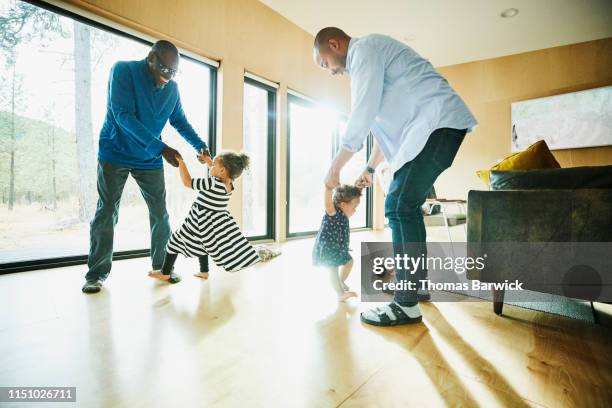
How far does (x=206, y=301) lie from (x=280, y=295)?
38 centimetres

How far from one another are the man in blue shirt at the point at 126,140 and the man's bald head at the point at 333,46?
0.94 metres

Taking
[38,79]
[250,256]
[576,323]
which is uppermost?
[38,79]

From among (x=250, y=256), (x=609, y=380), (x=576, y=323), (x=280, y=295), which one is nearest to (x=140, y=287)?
(x=250, y=256)

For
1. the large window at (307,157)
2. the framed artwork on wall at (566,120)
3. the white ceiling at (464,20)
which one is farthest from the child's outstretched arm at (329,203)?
the framed artwork on wall at (566,120)

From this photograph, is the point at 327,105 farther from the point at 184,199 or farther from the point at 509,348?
the point at 509,348

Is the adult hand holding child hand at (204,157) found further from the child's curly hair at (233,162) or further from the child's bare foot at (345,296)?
the child's bare foot at (345,296)

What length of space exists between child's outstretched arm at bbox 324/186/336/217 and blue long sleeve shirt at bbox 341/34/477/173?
29 centimetres

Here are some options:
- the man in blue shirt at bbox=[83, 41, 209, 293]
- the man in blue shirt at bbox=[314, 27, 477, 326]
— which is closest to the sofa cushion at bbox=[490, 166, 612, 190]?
the man in blue shirt at bbox=[314, 27, 477, 326]

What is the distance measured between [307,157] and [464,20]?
278 cm

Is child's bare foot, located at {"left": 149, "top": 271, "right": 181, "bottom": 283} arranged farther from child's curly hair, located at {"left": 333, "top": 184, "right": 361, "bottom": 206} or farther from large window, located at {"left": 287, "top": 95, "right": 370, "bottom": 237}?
large window, located at {"left": 287, "top": 95, "right": 370, "bottom": 237}

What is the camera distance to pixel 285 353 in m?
1.01

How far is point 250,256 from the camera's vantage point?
1.88 metres

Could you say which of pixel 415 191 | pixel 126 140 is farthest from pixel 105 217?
pixel 415 191

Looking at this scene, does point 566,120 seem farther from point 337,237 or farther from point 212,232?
point 212,232
